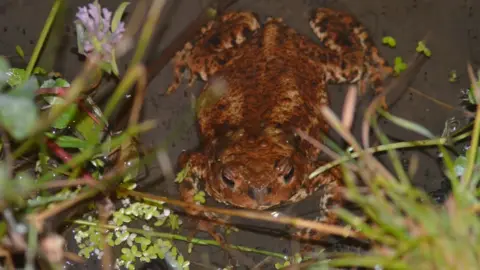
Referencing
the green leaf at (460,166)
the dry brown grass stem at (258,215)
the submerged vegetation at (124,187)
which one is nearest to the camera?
the submerged vegetation at (124,187)

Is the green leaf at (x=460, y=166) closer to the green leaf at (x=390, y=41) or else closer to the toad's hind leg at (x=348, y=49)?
the toad's hind leg at (x=348, y=49)

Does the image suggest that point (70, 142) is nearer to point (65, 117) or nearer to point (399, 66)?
point (65, 117)

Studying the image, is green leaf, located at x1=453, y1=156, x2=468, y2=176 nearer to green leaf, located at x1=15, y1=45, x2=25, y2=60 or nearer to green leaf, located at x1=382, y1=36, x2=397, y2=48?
green leaf, located at x1=382, y1=36, x2=397, y2=48

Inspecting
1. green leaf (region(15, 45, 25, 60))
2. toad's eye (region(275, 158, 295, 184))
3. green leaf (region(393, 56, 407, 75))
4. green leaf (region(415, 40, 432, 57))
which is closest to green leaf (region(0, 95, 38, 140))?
toad's eye (region(275, 158, 295, 184))

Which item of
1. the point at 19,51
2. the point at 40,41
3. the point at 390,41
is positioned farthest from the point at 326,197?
the point at 19,51

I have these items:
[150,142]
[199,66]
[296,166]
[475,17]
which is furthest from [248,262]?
[475,17]

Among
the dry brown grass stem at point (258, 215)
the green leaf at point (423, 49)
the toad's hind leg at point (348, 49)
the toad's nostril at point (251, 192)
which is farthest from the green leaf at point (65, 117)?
the green leaf at point (423, 49)

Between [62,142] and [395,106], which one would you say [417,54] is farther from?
[62,142]
